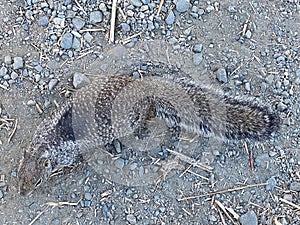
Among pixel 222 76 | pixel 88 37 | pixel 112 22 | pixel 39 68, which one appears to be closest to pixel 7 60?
pixel 39 68

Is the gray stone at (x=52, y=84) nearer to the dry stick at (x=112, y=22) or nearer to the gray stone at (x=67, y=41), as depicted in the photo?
the gray stone at (x=67, y=41)

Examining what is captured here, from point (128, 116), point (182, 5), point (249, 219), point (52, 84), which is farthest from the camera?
point (182, 5)

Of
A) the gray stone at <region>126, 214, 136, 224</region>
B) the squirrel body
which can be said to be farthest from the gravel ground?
the squirrel body

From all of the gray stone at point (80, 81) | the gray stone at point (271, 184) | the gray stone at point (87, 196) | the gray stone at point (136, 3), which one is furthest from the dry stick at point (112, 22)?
the gray stone at point (271, 184)

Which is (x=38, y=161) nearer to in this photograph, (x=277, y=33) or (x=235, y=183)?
(x=235, y=183)

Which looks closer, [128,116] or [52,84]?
[128,116]

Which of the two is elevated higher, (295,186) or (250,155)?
(250,155)

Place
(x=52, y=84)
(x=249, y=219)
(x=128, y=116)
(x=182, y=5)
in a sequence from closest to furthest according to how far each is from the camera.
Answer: (x=128, y=116), (x=249, y=219), (x=52, y=84), (x=182, y=5)

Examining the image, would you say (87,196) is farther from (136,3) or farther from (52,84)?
(136,3)
